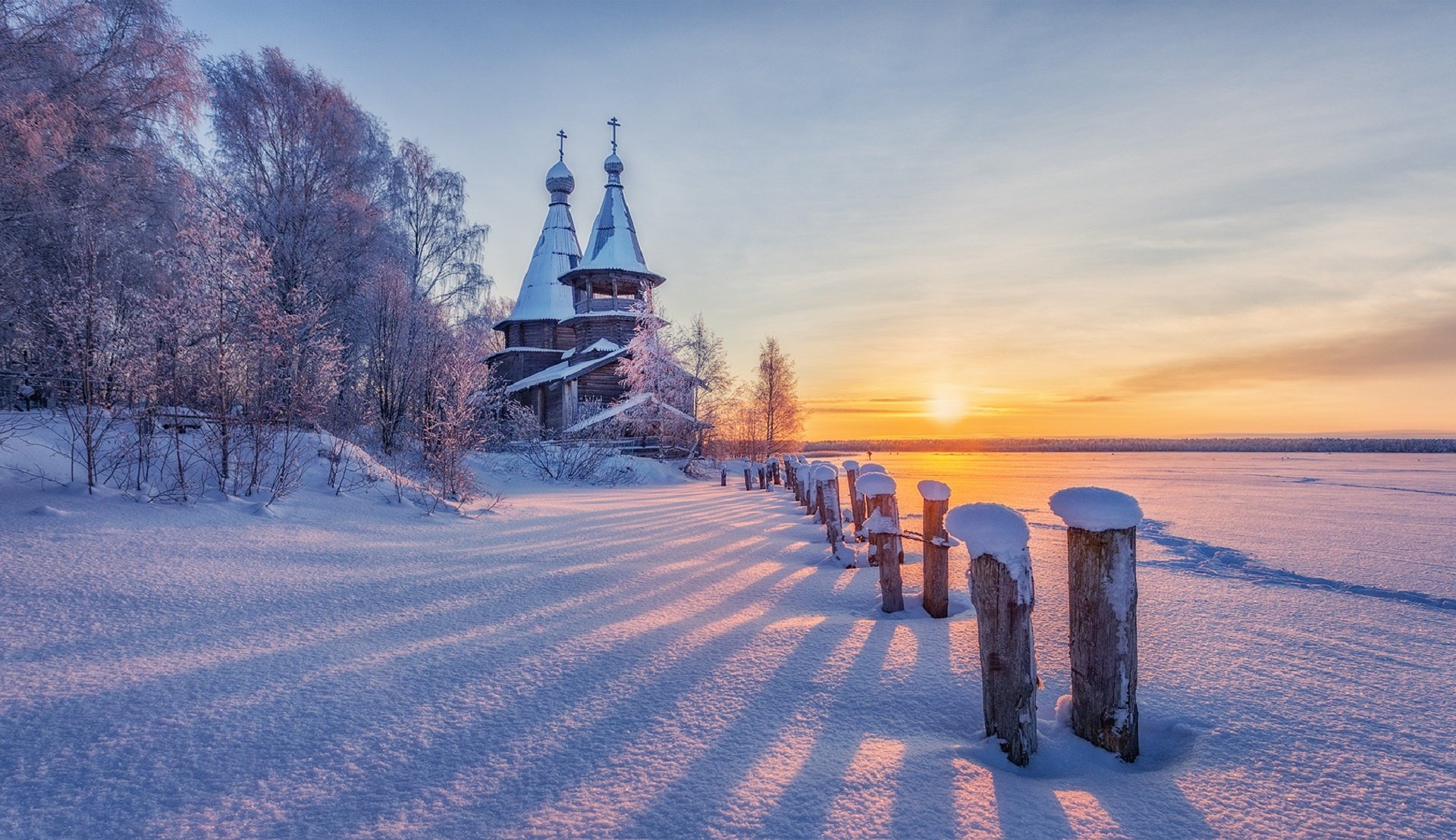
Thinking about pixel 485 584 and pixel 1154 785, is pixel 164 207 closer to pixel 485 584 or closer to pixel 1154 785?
pixel 485 584

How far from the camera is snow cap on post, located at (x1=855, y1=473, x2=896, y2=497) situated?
486 cm

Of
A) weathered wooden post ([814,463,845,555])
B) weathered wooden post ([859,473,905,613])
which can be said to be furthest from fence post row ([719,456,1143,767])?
weathered wooden post ([814,463,845,555])

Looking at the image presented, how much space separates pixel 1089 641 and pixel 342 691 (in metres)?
3.20

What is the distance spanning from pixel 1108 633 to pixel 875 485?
8.44 ft

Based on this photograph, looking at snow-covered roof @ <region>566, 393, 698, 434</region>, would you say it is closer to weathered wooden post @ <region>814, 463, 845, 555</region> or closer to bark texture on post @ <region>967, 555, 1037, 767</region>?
weathered wooden post @ <region>814, 463, 845, 555</region>

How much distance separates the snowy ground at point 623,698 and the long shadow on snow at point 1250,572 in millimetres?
80

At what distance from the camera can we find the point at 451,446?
9.73m

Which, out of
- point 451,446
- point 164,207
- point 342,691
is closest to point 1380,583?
point 342,691

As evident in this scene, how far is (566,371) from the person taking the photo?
24.7 m

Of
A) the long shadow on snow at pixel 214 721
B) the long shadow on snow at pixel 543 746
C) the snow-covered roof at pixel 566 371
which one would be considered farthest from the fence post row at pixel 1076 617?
the snow-covered roof at pixel 566 371

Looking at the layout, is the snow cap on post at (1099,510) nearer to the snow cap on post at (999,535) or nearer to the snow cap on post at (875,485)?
the snow cap on post at (999,535)

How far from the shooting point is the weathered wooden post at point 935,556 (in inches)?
167

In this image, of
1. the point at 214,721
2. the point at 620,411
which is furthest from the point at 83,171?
the point at 620,411

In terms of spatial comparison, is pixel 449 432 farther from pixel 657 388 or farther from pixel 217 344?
pixel 657 388
